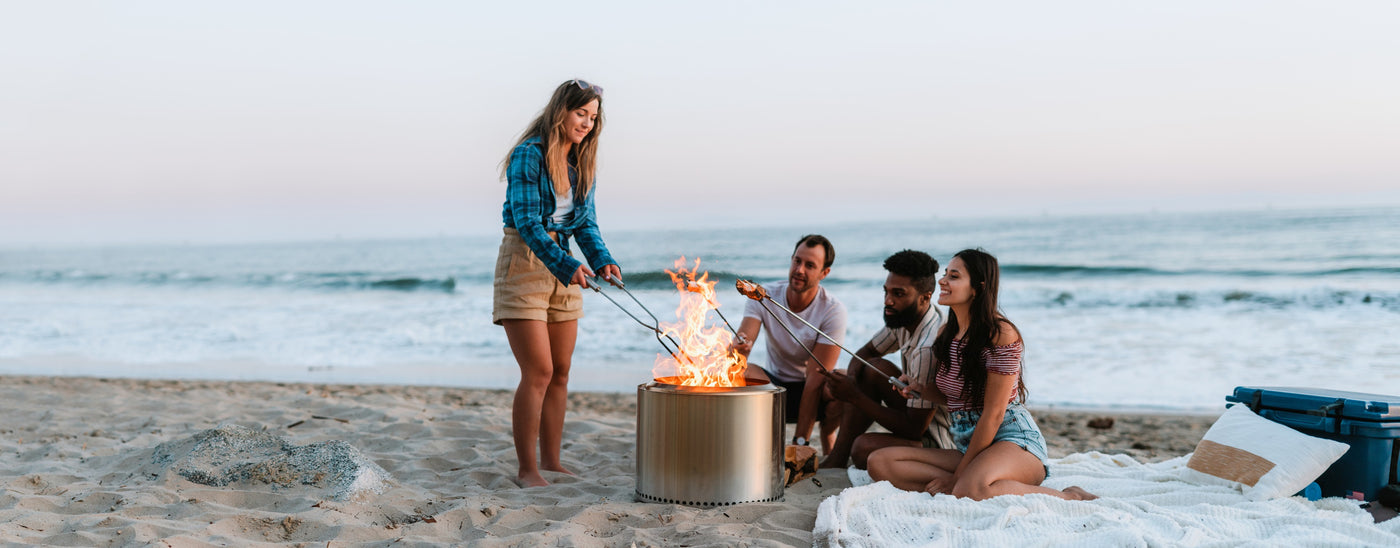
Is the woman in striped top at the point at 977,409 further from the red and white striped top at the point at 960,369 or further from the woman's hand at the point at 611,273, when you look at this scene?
the woman's hand at the point at 611,273

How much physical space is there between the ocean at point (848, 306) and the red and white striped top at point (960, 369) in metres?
1.24

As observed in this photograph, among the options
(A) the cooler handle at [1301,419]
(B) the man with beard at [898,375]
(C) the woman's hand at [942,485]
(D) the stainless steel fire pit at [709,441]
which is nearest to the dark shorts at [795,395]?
(B) the man with beard at [898,375]

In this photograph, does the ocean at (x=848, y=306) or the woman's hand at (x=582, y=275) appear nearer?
the woman's hand at (x=582, y=275)

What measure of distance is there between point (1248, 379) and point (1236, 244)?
14366 mm

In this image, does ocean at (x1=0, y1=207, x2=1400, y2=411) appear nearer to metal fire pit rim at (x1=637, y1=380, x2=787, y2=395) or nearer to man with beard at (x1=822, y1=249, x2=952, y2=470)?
metal fire pit rim at (x1=637, y1=380, x2=787, y2=395)

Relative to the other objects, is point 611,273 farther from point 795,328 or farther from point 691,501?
point 795,328

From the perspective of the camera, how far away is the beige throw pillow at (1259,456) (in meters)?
3.55

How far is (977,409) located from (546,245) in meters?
1.80

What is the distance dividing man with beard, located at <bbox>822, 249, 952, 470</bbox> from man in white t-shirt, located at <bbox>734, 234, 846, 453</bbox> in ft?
0.59

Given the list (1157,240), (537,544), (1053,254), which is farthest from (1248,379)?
(1157,240)

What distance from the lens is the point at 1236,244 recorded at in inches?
812

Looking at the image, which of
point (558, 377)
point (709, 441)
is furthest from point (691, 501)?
point (558, 377)

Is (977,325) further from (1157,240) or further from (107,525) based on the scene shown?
(1157,240)

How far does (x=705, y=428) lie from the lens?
11.1 feet
